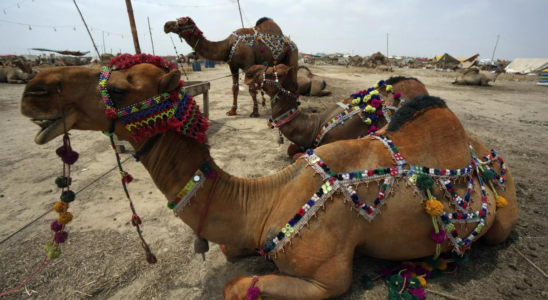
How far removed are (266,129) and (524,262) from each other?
5.64 meters

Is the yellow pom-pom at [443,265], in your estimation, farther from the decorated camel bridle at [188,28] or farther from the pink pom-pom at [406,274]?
the decorated camel bridle at [188,28]

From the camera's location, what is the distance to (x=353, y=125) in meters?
4.21

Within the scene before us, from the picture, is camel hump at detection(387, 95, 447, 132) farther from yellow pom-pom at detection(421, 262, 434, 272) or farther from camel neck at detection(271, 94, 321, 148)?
camel neck at detection(271, 94, 321, 148)

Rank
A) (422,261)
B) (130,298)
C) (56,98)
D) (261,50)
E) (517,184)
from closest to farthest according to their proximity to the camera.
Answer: (56,98), (130,298), (422,261), (517,184), (261,50)

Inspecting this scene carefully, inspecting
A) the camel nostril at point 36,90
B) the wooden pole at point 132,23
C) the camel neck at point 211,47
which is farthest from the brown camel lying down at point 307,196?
the camel neck at point 211,47

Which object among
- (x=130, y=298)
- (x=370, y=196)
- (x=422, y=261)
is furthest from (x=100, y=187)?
(x=422, y=261)

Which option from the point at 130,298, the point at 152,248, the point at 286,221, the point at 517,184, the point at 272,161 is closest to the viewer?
the point at 286,221

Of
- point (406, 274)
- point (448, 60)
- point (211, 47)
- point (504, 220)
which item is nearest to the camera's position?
point (406, 274)

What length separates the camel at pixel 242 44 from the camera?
278 inches

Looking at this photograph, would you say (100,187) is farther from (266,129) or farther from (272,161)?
(266,129)

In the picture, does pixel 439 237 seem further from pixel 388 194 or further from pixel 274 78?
pixel 274 78

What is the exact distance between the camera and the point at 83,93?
165 cm

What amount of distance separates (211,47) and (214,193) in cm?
650

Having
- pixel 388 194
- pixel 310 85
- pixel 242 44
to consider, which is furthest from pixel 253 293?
pixel 310 85
